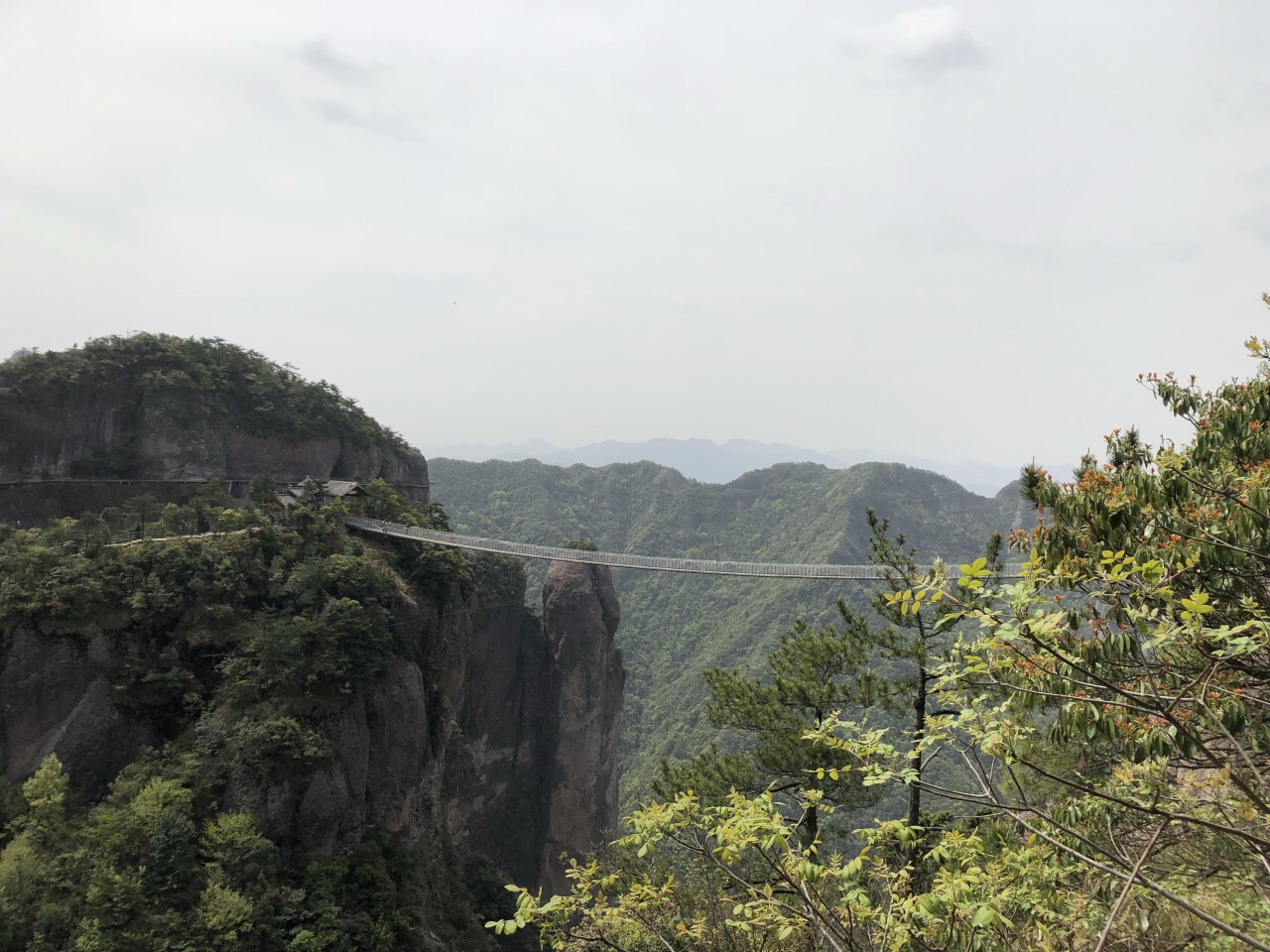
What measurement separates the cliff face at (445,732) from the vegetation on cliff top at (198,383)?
1160cm

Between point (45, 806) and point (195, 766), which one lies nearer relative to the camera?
point (45, 806)

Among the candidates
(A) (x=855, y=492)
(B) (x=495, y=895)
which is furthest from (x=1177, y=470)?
(A) (x=855, y=492)

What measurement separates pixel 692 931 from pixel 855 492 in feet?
265

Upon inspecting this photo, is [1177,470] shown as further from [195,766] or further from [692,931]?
[195,766]

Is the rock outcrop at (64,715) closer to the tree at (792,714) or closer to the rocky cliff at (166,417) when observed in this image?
the rocky cliff at (166,417)

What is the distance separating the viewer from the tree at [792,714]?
959 cm

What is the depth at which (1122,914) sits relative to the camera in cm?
379

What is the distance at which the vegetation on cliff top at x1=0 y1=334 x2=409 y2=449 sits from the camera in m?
23.2

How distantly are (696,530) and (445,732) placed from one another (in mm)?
67575

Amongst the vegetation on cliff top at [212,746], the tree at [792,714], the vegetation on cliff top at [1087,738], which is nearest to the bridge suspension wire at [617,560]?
the vegetation on cliff top at [212,746]

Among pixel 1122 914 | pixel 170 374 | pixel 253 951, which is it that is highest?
pixel 170 374

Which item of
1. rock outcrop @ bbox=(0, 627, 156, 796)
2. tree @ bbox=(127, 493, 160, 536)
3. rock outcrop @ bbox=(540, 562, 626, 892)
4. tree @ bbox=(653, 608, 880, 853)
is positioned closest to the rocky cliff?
tree @ bbox=(127, 493, 160, 536)

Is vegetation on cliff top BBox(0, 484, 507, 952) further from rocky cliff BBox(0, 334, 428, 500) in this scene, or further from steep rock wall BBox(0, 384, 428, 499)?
rocky cliff BBox(0, 334, 428, 500)

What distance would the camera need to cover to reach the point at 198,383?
25953 mm
